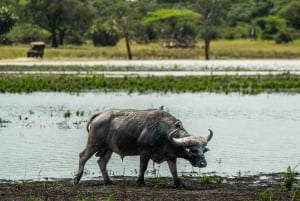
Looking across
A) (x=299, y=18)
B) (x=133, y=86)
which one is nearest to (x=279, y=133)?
(x=133, y=86)

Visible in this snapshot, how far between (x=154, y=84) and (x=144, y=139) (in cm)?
2458

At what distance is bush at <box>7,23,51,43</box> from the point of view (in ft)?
271

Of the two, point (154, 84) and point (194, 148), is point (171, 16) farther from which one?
point (194, 148)

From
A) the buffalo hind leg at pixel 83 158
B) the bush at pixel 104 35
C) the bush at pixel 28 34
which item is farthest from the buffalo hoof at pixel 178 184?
the bush at pixel 28 34

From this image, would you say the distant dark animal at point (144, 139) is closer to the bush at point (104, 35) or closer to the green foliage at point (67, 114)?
the green foliage at point (67, 114)

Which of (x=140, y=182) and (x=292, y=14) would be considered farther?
(x=292, y=14)

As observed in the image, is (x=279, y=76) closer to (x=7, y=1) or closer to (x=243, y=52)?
(x=243, y=52)

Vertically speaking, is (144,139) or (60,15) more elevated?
(144,139)

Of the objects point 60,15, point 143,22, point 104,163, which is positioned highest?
point 104,163

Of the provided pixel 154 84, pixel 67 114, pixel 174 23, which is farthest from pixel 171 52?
pixel 67 114

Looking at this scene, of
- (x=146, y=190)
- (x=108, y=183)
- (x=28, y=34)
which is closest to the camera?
(x=146, y=190)

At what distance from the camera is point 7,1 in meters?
93.6

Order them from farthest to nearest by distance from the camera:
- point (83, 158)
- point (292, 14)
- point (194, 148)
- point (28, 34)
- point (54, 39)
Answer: point (292, 14) < point (28, 34) < point (54, 39) < point (83, 158) < point (194, 148)

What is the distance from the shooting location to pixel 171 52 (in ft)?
240
